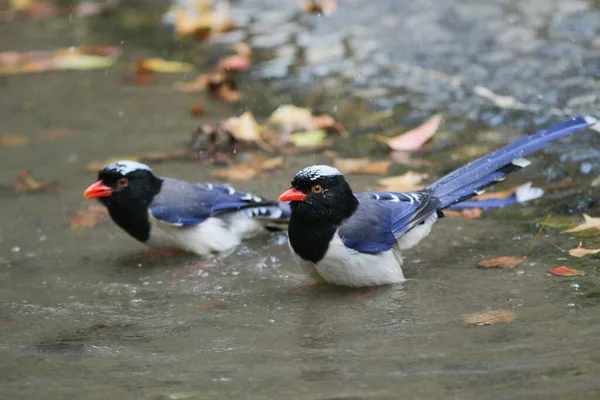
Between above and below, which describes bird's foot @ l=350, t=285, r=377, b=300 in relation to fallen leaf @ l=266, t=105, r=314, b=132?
below

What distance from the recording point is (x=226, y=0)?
11.3m

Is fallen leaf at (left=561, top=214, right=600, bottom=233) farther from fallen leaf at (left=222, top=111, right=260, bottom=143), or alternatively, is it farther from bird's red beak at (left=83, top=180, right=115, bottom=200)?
fallen leaf at (left=222, top=111, right=260, bottom=143)

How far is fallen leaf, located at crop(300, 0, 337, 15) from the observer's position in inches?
410

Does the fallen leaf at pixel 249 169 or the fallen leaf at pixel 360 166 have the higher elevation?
the fallen leaf at pixel 249 169

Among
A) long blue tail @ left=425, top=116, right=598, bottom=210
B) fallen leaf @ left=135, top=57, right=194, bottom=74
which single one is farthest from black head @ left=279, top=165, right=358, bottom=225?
fallen leaf @ left=135, top=57, right=194, bottom=74

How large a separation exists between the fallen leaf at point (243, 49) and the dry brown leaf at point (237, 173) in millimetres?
2762

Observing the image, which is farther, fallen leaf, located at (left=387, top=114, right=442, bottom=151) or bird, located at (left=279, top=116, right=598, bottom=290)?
fallen leaf, located at (left=387, top=114, right=442, bottom=151)

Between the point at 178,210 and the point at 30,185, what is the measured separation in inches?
60.3

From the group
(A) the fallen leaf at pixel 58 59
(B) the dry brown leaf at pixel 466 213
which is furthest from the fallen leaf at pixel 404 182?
(A) the fallen leaf at pixel 58 59

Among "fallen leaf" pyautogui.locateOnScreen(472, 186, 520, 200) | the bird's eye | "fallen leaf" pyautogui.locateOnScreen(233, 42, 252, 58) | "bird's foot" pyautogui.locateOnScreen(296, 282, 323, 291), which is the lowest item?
"fallen leaf" pyautogui.locateOnScreen(472, 186, 520, 200)

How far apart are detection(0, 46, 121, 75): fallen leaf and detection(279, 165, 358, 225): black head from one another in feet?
17.1

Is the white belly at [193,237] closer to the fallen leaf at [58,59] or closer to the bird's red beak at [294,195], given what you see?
the bird's red beak at [294,195]

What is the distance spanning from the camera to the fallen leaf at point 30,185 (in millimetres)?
6691

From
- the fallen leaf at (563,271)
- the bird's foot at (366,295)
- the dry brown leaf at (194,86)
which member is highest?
the dry brown leaf at (194,86)
